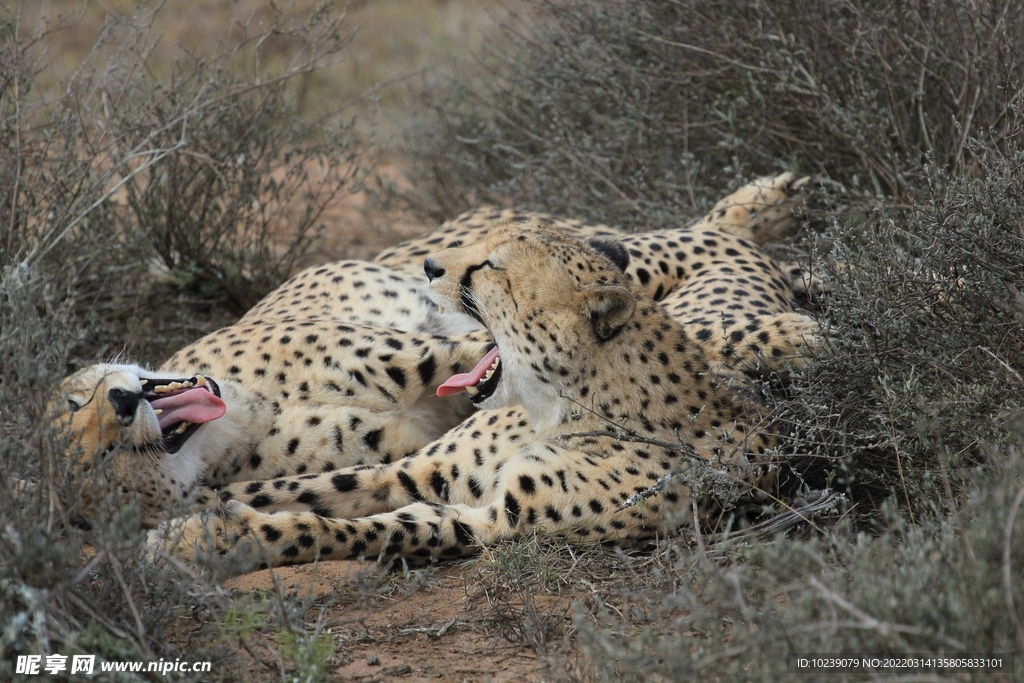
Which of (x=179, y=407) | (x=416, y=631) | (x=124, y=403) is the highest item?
(x=124, y=403)

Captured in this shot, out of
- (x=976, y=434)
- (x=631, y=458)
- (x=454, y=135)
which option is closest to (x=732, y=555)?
(x=631, y=458)

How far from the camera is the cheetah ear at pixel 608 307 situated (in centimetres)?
310

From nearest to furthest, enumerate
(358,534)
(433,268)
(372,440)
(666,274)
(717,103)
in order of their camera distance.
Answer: (358,534) < (433,268) < (372,440) < (666,274) < (717,103)

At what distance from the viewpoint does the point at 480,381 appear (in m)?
3.47

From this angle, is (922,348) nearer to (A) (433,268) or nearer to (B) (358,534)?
(A) (433,268)

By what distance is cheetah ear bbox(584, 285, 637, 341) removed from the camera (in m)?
3.10

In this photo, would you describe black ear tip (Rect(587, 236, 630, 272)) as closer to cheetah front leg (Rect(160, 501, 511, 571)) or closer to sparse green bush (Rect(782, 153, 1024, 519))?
sparse green bush (Rect(782, 153, 1024, 519))

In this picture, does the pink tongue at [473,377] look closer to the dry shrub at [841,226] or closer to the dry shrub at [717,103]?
the dry shrub at [841,226]

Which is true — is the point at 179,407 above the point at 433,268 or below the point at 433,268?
below

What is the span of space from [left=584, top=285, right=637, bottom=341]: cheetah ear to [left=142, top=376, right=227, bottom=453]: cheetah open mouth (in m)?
1.29

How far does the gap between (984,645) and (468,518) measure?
5.55 ft

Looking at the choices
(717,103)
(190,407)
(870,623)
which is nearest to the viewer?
(870,623)

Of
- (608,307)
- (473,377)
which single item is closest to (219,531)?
(473,377)

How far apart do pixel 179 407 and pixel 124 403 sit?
25 centimetres
